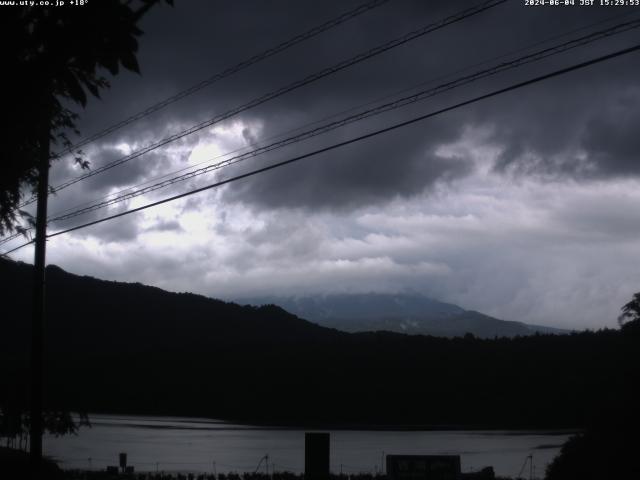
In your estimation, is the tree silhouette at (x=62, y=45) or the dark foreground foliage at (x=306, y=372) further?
the dark foreground foliage at (x=306, y=372)

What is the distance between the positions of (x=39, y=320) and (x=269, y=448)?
58.4 meters

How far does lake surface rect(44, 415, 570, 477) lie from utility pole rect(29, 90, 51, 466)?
113ft

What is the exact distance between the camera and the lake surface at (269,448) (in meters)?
54.7

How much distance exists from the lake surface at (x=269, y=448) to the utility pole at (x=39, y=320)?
3453 cm

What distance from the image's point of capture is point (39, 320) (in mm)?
16734

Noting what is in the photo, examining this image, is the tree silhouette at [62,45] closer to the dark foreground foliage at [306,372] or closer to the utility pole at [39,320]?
the utility pole at [39,320]

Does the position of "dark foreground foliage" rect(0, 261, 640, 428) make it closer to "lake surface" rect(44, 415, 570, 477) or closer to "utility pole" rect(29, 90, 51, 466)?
"lake surface" rect(44, 415, 570, 477)

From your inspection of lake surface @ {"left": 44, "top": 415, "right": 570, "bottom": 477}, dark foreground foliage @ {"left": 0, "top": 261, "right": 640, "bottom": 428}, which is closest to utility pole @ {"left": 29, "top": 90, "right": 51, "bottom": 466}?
lake surface @ {"left": 44, "top": 415, "right": 570, "bottom": 477}

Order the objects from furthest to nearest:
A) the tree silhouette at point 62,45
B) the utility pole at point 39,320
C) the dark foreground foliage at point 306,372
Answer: the dark foreground foliage at point 306,372 < the utility pole at point 39,320 < the tree silhouette at point 62,45

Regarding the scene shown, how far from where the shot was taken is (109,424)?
4473 inches

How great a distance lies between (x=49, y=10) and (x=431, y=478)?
9.27m

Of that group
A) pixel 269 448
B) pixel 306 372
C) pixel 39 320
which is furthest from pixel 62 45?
pixel 306 372

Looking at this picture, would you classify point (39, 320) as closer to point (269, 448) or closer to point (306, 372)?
point (269, 448)

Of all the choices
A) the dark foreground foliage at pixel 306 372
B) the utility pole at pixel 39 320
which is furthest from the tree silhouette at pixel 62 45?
the dark foreground foliage at pixel 306 372
